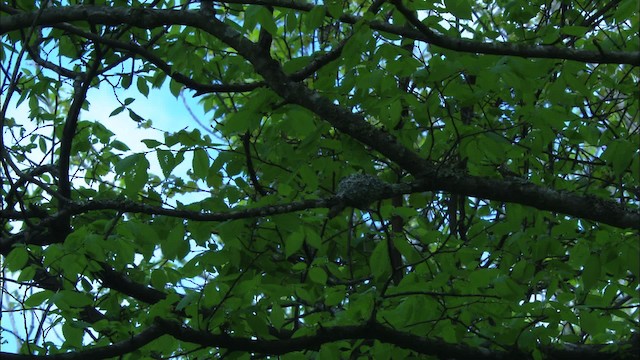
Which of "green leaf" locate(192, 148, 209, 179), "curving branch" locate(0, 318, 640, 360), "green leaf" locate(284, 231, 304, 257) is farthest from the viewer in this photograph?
"green leaf" locate(192, 148, 209, 179)

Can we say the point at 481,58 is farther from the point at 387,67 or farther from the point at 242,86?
the point at 242,86

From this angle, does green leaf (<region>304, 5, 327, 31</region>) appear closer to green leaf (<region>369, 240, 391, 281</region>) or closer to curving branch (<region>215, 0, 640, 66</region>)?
curving branch (<region>215, 0, 640, 66</region>)

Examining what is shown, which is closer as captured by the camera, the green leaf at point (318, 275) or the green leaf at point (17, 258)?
the green leaf at point (17, 258)

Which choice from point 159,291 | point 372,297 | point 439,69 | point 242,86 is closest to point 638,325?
point 372,297

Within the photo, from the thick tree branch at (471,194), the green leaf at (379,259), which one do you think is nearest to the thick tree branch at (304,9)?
the thick tree branch at (471,194)

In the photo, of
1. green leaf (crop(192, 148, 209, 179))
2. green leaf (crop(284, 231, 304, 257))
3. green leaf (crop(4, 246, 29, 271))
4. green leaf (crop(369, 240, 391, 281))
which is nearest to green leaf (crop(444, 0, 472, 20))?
green leaf (crop(369, 240, 391, 281))

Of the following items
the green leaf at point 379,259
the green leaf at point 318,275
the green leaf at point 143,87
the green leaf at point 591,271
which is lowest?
the green leaf at point 591,271

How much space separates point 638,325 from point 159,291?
351cm

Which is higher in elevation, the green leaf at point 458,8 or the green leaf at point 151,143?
the green leaf at point 458,8

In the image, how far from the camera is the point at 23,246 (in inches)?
181

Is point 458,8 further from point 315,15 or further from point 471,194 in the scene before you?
point 471,194

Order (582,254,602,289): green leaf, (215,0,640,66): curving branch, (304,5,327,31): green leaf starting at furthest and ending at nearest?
(582,254,602,289): green leaf → (304,5,327,31): green leaf → (215,0,640,66): curving branch

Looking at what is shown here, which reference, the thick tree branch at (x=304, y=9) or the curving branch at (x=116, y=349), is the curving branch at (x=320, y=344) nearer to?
the curving branch at (x=116, y=349)

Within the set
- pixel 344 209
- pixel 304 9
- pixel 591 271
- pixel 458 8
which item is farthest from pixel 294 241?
pixel 591 271
